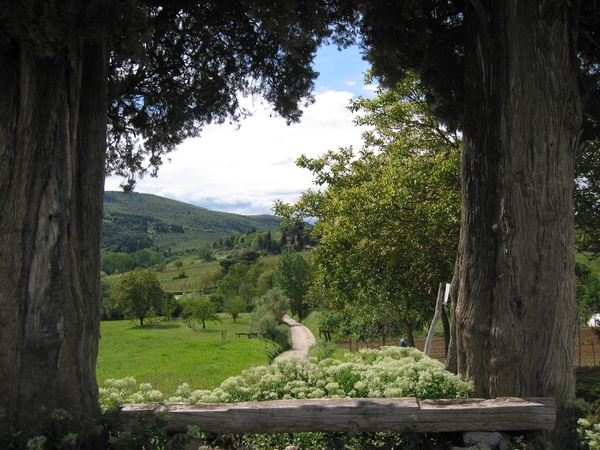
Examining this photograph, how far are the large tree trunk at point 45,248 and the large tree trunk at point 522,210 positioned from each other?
152 inches

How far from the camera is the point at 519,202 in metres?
4.79

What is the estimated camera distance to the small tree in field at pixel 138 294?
2233 inches

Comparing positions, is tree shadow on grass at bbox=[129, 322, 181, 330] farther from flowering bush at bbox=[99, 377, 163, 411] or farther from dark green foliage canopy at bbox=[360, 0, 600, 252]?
dark green foliage canopy at bbox=[360, 0, 600, 252]

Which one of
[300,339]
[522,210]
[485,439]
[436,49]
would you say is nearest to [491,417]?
[485,439]

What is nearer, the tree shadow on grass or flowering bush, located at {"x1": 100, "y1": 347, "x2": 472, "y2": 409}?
flowering bush, located at {"x1": 100, "y1": 347, "x2": 472, "y2": 409}

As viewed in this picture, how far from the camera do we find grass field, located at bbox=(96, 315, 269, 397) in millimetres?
23289

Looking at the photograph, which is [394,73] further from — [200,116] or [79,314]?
[79,314]

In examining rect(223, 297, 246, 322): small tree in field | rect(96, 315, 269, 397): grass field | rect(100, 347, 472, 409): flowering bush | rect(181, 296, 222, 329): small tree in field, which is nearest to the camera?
rect(100, 347, 472, 409): flowering bush

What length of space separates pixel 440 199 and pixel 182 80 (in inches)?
222

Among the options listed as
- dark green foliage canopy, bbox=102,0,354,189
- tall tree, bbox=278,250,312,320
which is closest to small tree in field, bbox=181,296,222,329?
tall tree, bbox=278,250,312,320

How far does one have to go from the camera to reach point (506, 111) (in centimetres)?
495

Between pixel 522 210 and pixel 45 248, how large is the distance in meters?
4.50

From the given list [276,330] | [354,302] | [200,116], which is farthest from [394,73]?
[276,330]

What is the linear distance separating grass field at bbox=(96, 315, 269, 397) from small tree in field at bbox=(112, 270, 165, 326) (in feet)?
25.4
